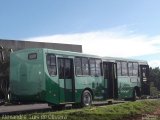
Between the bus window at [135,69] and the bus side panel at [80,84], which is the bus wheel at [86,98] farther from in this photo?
the bus window at [135,69]

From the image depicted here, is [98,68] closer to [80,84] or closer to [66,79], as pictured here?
[80,84]

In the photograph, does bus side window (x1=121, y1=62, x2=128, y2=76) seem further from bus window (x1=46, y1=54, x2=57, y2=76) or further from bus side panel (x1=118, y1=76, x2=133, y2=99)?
bus window (x1=46, y1=54, x2=57, y2=76)

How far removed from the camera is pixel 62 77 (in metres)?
21.3

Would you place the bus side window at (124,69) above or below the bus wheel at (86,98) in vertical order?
above

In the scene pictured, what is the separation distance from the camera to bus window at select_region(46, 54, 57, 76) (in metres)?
20.4

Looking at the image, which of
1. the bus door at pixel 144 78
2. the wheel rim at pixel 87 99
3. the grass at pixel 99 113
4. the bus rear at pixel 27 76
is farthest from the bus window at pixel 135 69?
the bus rear at pixel 27 76

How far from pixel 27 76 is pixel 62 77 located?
5.98 ft

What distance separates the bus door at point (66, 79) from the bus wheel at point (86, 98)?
3.36 feet

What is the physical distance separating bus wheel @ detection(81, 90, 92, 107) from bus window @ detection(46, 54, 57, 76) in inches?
114

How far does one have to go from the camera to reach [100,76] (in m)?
24.8

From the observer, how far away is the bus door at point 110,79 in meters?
25.6

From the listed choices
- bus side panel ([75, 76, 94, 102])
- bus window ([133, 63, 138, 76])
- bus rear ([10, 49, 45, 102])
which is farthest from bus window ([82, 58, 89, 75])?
bus window ([133, 63, 138, 76])

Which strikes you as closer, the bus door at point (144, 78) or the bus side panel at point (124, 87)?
the bus side panel at point (124, 87)

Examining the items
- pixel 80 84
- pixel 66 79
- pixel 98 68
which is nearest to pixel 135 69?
pixel 98 68
